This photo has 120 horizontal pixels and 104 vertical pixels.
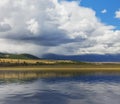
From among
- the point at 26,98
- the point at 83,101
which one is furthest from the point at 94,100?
the point at 26,98

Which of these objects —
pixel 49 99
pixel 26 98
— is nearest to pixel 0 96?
pixel 26 98

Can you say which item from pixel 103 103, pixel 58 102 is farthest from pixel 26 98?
pixel 103 103

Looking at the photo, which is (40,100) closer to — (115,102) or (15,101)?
(15,101)

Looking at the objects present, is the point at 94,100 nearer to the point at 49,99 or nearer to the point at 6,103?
the point at 49,99

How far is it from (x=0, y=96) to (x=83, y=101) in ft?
37.7

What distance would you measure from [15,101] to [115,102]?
11.6m

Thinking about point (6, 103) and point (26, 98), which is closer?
point (6, 103)

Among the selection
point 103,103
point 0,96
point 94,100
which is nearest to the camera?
point 103,103

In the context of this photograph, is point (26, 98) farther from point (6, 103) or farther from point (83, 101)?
point (83, 101)

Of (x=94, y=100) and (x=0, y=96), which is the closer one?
(x=94, y=100)

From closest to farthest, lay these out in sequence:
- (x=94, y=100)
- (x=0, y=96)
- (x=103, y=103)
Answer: (x=103, y=103) → (x=94, y=100) → (x=0, y=96)

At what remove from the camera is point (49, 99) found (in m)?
39.6

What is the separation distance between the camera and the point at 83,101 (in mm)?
37344

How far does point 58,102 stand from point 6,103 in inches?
235
